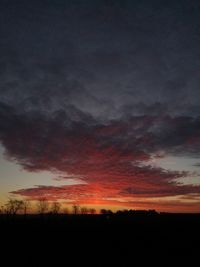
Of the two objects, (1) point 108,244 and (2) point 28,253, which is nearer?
(2) point 28,253

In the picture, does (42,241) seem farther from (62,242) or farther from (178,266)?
(178,266)

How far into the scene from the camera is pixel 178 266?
23062 mm

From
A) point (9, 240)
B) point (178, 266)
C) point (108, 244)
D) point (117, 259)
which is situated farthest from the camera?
point (9, 240)

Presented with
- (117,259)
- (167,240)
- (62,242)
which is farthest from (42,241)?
(167,240)

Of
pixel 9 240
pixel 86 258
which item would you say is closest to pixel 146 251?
pixel 86 258

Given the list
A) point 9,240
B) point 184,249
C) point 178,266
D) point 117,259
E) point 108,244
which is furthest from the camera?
point 9,240

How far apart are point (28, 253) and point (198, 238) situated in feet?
78.7

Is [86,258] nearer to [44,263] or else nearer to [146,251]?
[44,263]

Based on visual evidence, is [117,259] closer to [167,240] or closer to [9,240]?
[167,240]

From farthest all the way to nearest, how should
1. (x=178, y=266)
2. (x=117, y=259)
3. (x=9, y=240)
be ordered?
(x=9, y=240) → (x=117, y=259) → (x=178, y=266)

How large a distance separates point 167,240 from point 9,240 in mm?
21224

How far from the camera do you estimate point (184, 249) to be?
1188 inches

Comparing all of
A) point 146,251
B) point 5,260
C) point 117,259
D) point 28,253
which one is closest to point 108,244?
point 146,251

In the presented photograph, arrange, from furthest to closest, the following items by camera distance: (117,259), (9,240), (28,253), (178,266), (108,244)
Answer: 1. (9,240)
2. (108,244)
3. (28,253)
4. (117,259)
5. (178,266)
